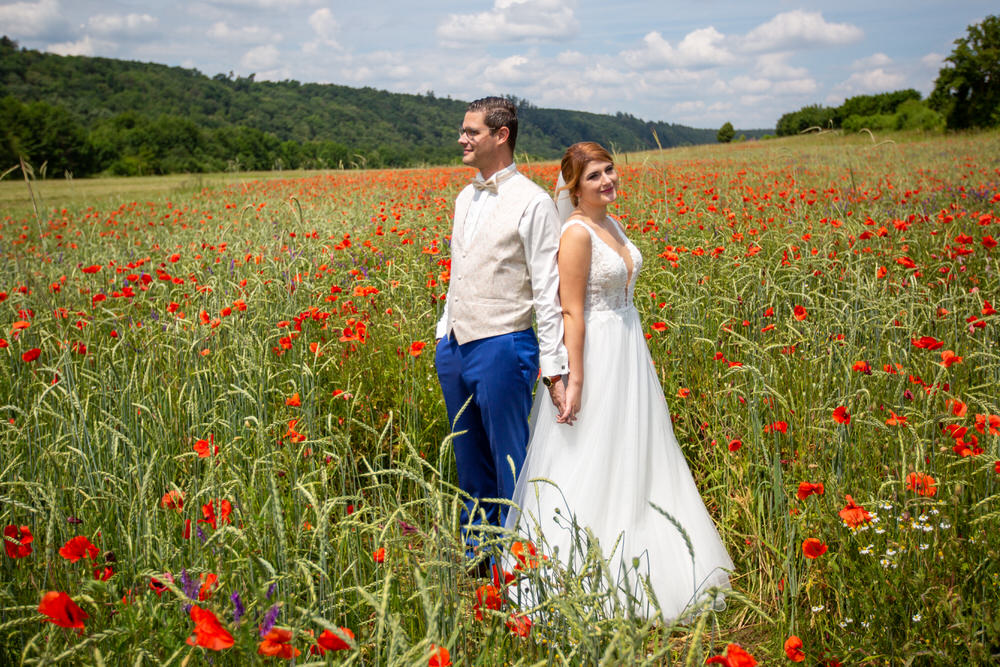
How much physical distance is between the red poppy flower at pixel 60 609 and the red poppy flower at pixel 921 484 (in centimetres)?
184

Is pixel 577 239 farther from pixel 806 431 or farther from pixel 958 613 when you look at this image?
pixel 958 613

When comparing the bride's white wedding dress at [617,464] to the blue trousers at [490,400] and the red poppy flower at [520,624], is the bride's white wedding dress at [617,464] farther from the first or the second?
the red poppy flower at [520,624]

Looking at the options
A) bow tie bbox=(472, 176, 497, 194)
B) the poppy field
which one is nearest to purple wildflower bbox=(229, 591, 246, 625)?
the poppy field

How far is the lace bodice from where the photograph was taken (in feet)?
8.10

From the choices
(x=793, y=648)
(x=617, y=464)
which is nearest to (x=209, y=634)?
(x=793, y=648)

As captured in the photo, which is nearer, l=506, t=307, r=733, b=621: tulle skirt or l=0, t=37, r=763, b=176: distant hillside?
l=506, t=307, r=733, b=621: tulle skirt

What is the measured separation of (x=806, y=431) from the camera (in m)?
2.61

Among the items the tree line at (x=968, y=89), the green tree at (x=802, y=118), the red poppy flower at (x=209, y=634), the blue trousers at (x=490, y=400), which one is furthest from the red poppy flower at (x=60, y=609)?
the green tree at (x=802, y=118)

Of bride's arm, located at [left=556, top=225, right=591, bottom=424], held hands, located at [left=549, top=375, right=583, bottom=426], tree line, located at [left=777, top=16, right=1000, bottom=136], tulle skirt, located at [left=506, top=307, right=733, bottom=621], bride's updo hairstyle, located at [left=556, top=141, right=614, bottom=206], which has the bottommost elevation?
tulle skirt, located at [left=506, top=307, right=733, bottom=621]

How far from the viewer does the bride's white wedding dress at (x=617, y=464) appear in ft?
7.68

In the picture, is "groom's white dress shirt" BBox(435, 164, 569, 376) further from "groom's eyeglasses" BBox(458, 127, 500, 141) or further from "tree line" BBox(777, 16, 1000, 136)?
"tree line" BBox(777, 16, 1000, 136)

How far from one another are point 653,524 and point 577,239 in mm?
1113

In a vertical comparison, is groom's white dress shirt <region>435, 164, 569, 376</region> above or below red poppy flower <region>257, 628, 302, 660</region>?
above

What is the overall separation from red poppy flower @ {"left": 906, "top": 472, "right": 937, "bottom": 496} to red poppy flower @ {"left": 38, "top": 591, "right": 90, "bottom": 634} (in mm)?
1838
